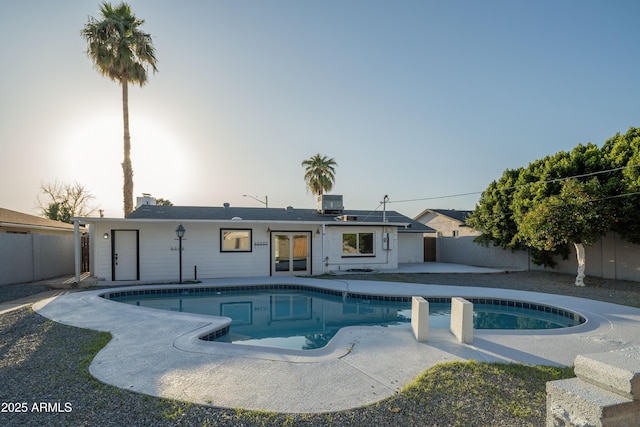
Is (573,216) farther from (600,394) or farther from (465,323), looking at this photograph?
(600,394)

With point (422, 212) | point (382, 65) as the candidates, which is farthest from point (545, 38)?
point (422, 212)

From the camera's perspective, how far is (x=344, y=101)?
13.6 meters

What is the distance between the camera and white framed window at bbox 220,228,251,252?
1414 centimetres

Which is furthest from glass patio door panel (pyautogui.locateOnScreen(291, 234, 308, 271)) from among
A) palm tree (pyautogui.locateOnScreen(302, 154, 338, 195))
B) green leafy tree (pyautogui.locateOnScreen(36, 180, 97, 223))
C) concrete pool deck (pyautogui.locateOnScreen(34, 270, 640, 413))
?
green leafy tree (pyautogui.locateOnScreen(36, 180, 97, 223))

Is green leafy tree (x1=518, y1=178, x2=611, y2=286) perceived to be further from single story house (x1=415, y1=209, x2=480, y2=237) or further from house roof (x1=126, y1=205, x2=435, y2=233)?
single story house (x1=415, y1=209, x2=480, y2=237)

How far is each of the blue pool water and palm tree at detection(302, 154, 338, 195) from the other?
1651 centimetres

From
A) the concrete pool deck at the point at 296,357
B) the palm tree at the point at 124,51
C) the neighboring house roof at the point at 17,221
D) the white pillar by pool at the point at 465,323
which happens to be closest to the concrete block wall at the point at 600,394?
the concrete pool deck at the point at 296,357

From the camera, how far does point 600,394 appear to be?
6.97 feet

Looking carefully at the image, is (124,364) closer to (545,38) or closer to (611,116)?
(545,38)

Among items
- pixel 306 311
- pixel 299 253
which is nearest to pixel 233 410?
pixel 306 311

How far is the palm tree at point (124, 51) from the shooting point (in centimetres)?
1596

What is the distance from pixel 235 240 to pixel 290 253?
2470 millimetres

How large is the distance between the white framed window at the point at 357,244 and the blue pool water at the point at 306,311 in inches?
189

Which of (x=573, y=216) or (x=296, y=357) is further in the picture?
(x=573, y=216)
